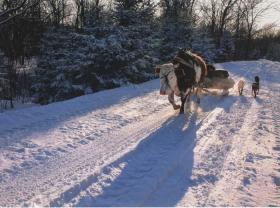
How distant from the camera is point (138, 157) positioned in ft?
22.5

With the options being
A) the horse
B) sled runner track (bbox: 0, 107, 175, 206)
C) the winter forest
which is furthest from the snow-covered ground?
the winter forest

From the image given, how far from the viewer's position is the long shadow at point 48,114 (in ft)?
27.4

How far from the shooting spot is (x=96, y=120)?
9.70m

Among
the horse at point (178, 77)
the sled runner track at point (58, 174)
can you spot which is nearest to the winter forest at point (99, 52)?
the horse at point (178, 77)

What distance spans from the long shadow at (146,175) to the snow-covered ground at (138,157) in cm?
1

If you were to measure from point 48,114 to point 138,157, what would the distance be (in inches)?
161

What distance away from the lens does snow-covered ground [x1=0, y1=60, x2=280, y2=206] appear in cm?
536

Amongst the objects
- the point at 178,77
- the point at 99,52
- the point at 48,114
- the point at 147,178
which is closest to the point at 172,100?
the point at 178,77

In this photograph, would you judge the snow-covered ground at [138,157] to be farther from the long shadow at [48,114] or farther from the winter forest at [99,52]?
the winter forest at [99,52]

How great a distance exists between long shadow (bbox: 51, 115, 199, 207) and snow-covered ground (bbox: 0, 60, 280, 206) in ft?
0.04

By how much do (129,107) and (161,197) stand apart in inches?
254

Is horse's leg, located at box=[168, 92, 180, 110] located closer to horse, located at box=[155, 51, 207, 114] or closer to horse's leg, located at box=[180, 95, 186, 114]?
horse, located at box=[155, 51, 207, 114]

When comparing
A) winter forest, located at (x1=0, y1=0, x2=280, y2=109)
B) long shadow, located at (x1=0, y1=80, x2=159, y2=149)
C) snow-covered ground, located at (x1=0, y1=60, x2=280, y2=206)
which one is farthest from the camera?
winter forest, located at (x1=0, y1=0, x2=280, y2=109)

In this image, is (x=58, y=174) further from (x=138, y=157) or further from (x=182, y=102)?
(x=182, y=102)
